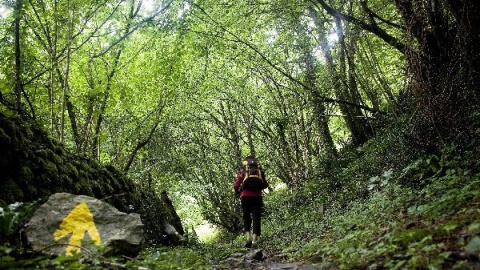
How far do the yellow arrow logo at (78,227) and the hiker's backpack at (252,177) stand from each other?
390cm

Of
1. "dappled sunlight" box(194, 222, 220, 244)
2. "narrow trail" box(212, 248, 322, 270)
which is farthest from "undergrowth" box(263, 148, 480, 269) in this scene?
"dappled sunlight" box(194, 222, 220, 244)

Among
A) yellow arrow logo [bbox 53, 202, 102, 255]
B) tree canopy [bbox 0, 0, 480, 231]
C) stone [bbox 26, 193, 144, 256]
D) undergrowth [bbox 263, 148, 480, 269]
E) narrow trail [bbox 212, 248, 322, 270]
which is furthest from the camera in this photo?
tree canopy [bbox 0, 0, 480, 231]

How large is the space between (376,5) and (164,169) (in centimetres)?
926

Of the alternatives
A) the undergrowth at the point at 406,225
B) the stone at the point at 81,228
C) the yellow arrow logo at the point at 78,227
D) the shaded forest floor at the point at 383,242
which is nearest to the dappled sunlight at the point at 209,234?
the undergrowth at the point at 406,225

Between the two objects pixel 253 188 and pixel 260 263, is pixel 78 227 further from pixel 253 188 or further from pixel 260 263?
pixel 253 188

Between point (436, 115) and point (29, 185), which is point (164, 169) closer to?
point (29, 185)

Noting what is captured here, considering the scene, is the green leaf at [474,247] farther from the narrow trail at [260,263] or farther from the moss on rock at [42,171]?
the moss on rock at [42,171]

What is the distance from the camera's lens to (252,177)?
7.93 m

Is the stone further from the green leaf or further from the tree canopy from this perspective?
the green leaf

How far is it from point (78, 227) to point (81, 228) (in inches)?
1.6

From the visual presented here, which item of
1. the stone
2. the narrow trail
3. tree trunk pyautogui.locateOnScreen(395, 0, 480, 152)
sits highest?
tree trunk pyautogui.locateOnScreen(395, 0, 480, 152)

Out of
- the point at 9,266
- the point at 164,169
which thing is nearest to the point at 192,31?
the point at 164,169

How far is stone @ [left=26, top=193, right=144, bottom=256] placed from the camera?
13.3 feet

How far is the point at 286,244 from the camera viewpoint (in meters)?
7.20
